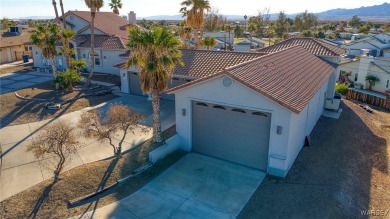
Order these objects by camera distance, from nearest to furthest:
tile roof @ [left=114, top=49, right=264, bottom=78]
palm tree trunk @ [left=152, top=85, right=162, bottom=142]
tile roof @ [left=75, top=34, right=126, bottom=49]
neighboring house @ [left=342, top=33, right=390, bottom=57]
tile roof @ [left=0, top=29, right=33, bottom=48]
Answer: palm tree trunk @ [left=152, top=85, right=162, bottom=142] < tile roof @ [left=114, top=49, right=264, bottom=78] < tile roof @ [left=75, top=34, right=126, bottom=49] < tile roof @ [left=0, top=29, right=33, bottom=48] < neighboring house @ [left=342, top=33, right=390, bottom=57]

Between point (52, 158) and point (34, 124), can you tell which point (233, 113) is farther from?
point (34, 124)

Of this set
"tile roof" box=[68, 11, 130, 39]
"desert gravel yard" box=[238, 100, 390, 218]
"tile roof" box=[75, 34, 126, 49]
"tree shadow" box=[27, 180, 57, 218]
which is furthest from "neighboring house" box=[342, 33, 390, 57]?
"tree shadow" box=[27, 180, 57, 218]

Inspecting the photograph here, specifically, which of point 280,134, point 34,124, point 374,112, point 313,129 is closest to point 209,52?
point 313,129

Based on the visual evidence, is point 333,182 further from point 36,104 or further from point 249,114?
point 36,104

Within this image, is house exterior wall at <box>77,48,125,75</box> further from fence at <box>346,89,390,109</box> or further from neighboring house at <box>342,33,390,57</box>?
neighboring house at <box>342,33,390,57</box>

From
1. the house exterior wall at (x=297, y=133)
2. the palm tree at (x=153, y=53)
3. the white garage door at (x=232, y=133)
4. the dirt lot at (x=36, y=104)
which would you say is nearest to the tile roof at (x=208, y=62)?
the white garage door at (x=232, y=133)

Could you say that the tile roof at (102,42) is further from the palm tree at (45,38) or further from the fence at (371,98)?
the fence at (371,98)
